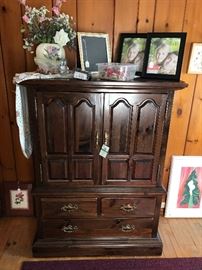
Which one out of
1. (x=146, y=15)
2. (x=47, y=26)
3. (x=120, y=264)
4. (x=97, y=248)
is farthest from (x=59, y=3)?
(x=120, y=264)

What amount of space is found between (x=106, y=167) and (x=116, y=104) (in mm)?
415

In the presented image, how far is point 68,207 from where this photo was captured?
1.68 metres

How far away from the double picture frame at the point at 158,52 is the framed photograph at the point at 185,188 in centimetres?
79

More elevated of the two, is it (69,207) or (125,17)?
(125,17)

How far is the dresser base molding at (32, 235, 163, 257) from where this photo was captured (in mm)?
→ 1737

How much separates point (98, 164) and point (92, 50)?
734 millimetres

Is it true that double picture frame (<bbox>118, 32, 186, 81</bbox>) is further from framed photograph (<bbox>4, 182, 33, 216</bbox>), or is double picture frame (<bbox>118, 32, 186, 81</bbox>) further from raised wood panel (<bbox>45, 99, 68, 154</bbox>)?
framed photograph (<bbox>4, 182, 33, 216</bbox>)

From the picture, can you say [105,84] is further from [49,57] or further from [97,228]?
[97,228]

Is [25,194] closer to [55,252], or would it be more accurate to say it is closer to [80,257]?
[55,252]

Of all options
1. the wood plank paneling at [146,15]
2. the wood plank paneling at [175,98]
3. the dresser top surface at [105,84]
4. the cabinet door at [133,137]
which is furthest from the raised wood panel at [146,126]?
the wood plank paneling at [146,15]

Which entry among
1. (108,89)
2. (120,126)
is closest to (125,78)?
(108,89)

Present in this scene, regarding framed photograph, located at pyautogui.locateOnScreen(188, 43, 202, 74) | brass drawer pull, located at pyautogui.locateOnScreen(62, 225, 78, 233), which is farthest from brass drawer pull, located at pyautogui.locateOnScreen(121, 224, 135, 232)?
framed photograph, located at pyautogui.locateOnScreen(188, 43, 202, 74)

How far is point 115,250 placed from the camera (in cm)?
176

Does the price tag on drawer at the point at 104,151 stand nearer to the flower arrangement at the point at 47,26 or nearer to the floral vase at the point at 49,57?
the floral vase at the point at 49,57
